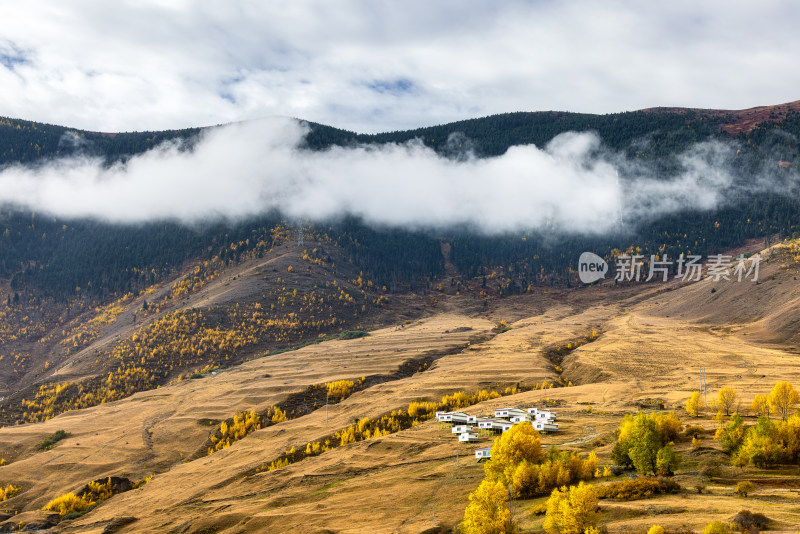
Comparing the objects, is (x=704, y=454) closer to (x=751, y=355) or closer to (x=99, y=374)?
(x=751, y=355)

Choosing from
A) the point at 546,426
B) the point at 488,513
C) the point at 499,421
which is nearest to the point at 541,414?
the point at 499,421

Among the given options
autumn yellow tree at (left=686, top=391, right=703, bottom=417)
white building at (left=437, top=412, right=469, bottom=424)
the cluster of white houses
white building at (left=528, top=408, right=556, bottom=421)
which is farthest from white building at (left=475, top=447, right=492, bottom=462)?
autumn yellow tree at (left=686, top=391, right=703, bottom=417)

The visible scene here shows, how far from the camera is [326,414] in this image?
142 m

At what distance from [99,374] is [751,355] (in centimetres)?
17741

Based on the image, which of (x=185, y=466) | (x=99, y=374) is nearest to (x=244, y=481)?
(x=185, y=466)

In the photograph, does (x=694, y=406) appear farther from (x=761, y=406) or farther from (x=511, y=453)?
(x=511, y=453)

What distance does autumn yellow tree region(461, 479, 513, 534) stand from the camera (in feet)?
200

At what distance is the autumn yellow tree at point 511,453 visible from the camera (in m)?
78.1

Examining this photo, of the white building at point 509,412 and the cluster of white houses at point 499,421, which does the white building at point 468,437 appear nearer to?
the cluster of white houses at point 499,421

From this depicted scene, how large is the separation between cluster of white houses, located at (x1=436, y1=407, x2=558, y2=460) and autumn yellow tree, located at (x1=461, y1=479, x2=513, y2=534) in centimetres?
2971

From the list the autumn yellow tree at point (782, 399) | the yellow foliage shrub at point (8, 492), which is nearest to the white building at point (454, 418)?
the autumn yellow tree at point (782, 399)

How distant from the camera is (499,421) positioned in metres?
111

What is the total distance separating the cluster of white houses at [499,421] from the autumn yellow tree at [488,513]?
2971 cm

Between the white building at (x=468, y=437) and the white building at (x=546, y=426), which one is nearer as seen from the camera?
the white building at (x=468, y=437)
